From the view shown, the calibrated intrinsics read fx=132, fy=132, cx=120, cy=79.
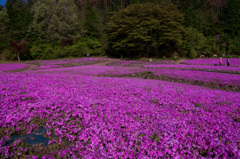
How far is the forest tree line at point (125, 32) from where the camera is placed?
1757 inches

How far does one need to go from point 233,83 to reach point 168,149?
14047 mm

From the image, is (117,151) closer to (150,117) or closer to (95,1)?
(150,117)

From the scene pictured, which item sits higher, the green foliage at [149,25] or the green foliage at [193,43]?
the green foliage at [149,25]

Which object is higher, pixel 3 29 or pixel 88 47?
pixel 3 29

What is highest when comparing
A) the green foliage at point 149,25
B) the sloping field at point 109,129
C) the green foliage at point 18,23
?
the green foliage at point 18,23

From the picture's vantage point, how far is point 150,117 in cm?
444

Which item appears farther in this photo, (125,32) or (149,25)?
(149,25)

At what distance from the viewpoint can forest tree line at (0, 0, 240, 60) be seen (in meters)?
44.6

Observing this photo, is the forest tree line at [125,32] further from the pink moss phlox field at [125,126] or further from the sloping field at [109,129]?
the sloping field at [109,129]

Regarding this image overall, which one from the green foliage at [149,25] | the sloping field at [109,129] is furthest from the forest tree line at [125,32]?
the sloping field at [109,129]

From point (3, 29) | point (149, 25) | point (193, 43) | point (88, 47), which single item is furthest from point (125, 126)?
point (3, 29)

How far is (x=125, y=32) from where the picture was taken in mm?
44312

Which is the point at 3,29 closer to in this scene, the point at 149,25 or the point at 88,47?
the point at 88,47

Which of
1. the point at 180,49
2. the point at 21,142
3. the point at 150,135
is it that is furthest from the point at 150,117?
the point at 180,49
